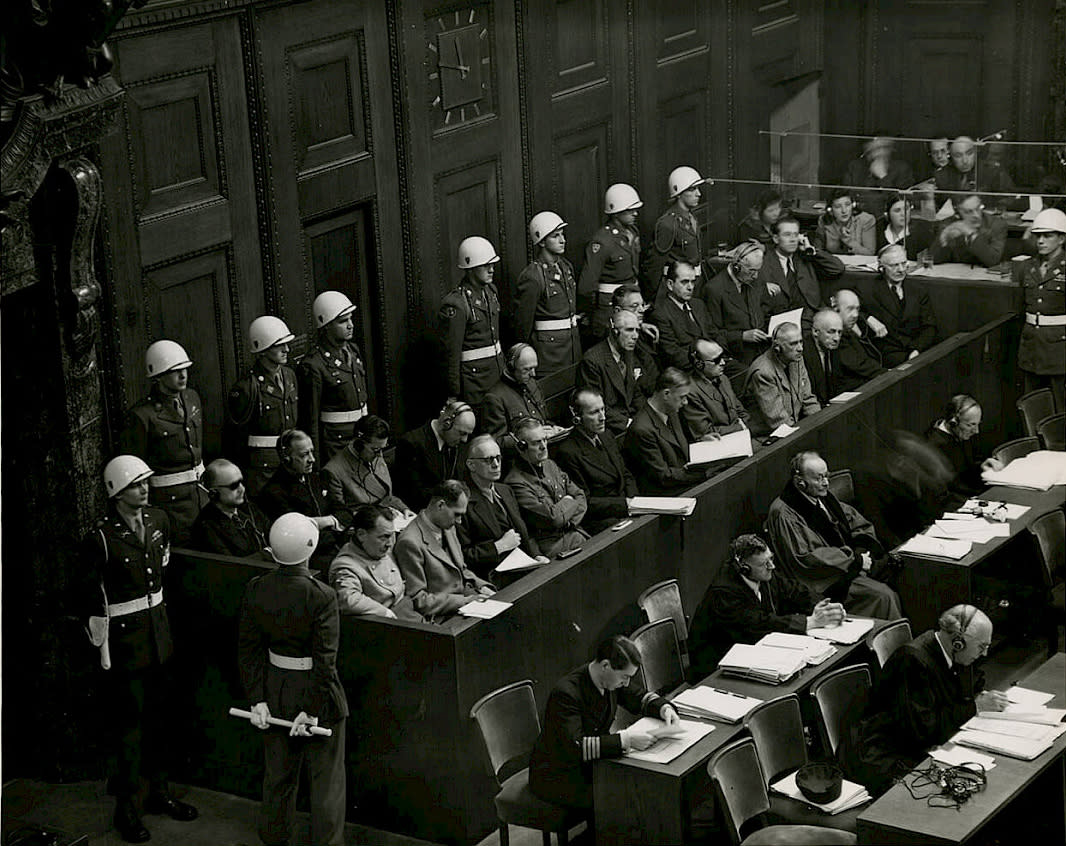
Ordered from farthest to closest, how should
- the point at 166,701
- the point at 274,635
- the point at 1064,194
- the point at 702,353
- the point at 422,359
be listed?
the point at 1064,194 → the point at 422,359 → the point at 702,353 → the point at 166,701 → the point at 274,635

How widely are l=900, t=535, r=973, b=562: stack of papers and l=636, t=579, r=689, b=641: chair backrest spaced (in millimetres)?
1332

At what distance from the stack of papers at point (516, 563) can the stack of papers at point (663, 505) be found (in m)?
0.73

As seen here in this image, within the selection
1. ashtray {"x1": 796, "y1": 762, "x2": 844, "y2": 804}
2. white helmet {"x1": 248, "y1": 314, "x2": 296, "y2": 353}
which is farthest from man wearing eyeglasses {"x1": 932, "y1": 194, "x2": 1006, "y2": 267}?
ashtray {"x1": 796, "y1": 762, "x2": 844, "y2": 804}

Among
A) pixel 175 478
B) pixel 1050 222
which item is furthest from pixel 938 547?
pixel 175 478

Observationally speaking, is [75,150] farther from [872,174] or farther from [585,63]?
[872,174]

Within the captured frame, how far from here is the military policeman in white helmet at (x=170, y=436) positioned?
8734mm

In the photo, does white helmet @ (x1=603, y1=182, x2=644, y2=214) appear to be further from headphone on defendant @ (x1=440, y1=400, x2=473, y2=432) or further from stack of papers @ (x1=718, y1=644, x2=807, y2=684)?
stack of papers @ (x1=718, y1=644, x2=807, y2=684)

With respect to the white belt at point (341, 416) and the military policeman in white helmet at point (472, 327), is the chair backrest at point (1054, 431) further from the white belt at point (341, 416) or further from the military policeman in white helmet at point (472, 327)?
the white belt at point (341, 416)

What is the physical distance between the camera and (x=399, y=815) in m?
7.96

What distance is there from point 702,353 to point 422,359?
1922 mm

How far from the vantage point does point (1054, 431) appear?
11.4m

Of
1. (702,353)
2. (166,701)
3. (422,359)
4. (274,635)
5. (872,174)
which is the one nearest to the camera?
(274,635)

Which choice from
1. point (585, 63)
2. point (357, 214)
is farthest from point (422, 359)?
point (585, 63)

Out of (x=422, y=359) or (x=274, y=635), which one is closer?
(x=274, y=635)
